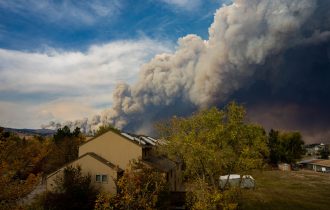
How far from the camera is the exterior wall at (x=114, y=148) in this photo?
56.1m

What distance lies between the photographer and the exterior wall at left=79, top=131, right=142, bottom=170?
184 feet

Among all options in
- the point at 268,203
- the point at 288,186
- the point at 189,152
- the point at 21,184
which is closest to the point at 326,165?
the point at 288,186

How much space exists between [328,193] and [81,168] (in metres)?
46.7

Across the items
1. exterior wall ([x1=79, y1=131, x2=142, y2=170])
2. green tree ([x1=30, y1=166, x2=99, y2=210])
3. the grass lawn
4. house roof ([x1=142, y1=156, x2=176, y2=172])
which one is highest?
exterior wall ([x1=79, y1=131, x2=142, y2=170])

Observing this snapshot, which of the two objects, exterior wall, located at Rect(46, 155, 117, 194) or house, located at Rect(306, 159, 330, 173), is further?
house, located at Rect(306, 159, 330, 173)

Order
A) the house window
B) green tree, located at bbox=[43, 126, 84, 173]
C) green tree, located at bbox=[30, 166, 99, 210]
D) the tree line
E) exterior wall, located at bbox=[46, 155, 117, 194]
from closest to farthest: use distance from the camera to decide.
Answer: the tree line, green tree, located at bbox=[30, 166, 99, 210], exterior wall, located at bbox=[46, 155, 117, 194], the house window, green tree, located at bbox=[43, 126, 84, 173]

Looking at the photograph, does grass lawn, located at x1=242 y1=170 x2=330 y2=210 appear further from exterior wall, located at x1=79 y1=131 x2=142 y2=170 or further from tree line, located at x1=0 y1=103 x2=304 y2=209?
exterior wall, located at x1=79 y1=131 x2=142 y2=170

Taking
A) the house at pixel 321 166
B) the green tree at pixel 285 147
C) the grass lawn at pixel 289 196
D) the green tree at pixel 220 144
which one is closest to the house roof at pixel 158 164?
the grass lawn at pixel 289 196

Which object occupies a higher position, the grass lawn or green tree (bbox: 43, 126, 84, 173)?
green tree (bbox: 43, 126, 84, 173)

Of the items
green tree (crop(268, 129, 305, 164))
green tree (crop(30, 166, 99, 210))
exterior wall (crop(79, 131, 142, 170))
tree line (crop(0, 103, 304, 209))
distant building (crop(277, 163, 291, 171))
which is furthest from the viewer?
green tree (crop(268, 129, 305, 164))

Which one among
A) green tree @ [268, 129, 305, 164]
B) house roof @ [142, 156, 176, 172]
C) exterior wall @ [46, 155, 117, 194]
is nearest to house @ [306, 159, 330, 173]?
green tree @ [268, 129, 305, 164]

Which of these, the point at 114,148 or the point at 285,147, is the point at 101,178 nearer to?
the point at 114,148

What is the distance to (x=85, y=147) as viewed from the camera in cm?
5741

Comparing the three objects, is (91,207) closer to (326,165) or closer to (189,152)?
(189,152)
